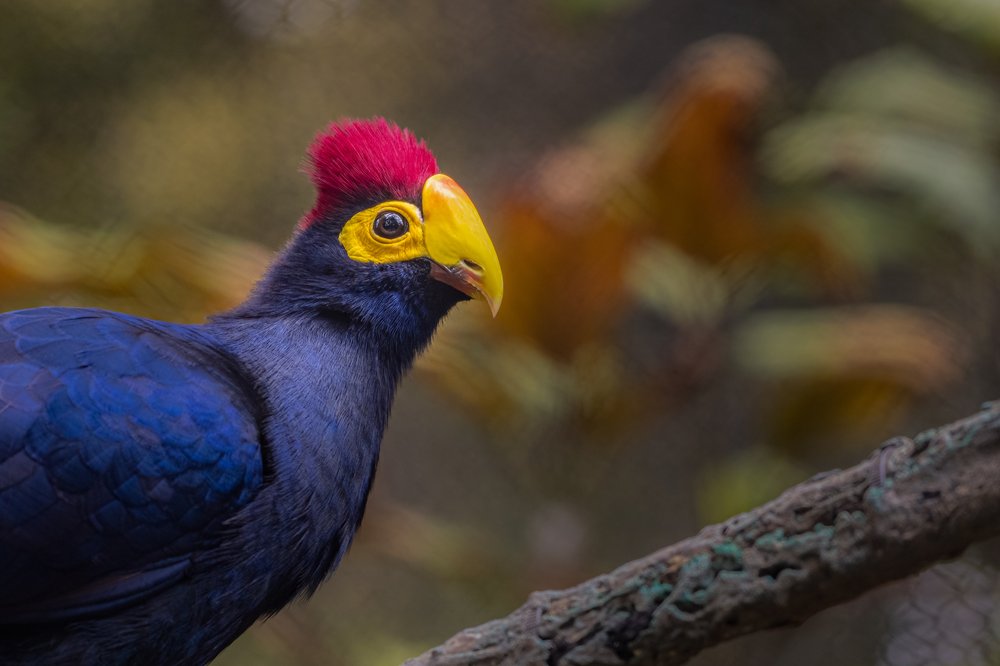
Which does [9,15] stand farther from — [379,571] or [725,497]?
[725,497]

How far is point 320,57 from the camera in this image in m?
3.36

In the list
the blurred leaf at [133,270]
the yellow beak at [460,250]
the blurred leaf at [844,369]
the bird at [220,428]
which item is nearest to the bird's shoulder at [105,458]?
the bird at [220,428]

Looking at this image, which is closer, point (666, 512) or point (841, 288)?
point (841, 288)

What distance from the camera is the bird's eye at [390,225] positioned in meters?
1.52

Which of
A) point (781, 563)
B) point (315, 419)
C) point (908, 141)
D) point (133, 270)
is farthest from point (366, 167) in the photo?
point (908, 141)

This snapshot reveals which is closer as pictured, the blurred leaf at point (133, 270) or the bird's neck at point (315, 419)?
the bird's neck at point (315, 419)

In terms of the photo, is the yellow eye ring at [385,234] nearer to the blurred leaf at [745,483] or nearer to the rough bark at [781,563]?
the rough bark at [781,563]

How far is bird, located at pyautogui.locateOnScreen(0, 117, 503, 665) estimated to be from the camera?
3.98ft

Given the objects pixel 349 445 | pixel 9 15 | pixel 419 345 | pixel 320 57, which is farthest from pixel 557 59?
pixel 349 445

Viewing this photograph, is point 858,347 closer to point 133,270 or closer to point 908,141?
point 908,141

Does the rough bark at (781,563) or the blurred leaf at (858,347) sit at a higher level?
the blurred leaf at (858,347)

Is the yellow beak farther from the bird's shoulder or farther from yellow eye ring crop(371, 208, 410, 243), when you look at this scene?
the bird's shoulder

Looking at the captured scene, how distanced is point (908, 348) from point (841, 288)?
0.82ft

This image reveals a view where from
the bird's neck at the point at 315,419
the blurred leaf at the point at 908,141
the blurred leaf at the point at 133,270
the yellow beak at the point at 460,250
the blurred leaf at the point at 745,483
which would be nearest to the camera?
the bird's neck at the point at 315,419
